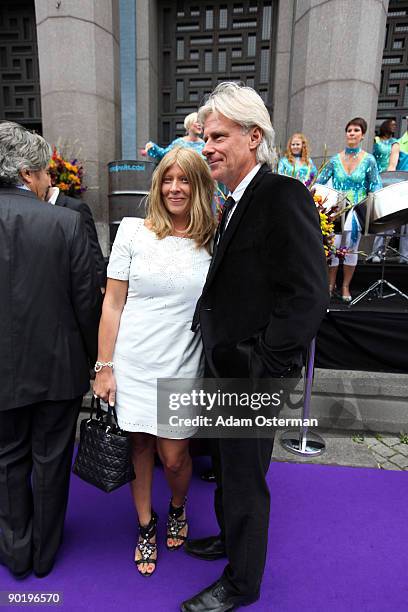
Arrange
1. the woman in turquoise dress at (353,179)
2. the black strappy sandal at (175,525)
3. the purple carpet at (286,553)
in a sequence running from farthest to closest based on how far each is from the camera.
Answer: the woman in turquoise dress at (353,179), the black strappy sandal at (175,525), the purple carpet at (286,553)

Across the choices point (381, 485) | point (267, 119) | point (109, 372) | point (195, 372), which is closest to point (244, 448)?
point (195, 372)

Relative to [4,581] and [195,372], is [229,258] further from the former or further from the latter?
[4,581]

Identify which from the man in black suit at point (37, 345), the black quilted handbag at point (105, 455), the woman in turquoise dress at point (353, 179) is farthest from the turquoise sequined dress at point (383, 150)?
the black quilted handbag at point (105, 455)

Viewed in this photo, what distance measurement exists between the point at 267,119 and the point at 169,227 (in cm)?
53

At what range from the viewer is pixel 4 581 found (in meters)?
1.67

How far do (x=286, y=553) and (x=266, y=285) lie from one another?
1409 mm

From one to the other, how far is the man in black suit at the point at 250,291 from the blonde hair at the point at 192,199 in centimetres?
14

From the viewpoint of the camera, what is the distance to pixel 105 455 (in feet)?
5.11

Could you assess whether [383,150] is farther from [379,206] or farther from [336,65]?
[379,206]

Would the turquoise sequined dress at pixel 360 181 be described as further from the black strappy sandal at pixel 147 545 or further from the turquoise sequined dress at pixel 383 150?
the black strappy sandal at pixel 147 545

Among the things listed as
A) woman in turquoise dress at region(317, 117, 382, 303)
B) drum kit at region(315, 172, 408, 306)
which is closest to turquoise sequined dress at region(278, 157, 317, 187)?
woman in turquoise dress at region(317, 117, 382, 303)

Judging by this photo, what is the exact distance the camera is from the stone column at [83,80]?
585cm

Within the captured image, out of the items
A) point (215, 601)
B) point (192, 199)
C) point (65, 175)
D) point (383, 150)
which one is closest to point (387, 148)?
point (383, 150)

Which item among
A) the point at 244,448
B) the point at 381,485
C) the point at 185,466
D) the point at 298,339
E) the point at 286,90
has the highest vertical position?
the point at 286,90
